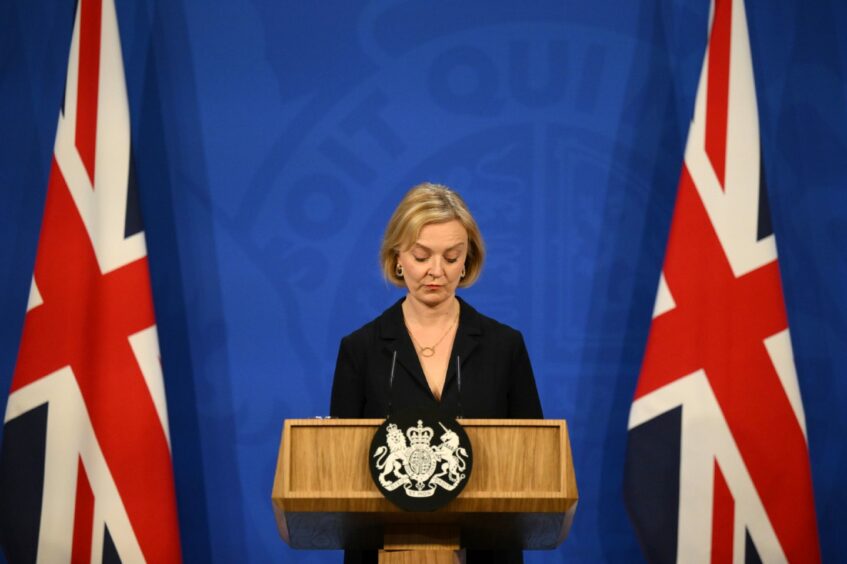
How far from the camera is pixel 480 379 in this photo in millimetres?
2477

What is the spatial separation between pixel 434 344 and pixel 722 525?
1460 mm

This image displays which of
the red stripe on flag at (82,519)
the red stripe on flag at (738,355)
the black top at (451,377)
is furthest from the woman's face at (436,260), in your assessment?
the red stripe on flag at (82,519)

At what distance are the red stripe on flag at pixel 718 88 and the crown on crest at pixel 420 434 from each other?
6.85 feet

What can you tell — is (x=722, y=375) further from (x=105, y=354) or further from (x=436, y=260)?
(x=105, y=354)

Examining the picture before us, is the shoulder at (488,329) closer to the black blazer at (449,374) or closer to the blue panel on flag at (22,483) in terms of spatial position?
the black blazer at (449,374)

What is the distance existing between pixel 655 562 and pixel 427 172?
158 centimetres

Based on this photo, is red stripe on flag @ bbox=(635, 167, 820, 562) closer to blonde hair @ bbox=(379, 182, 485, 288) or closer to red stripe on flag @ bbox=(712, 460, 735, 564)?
red stripe on flag @ bbox=(712, 460, 735, 564)

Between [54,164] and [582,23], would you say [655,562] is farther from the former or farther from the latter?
[54,164]

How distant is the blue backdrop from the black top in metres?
1.38

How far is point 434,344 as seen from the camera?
252 cm

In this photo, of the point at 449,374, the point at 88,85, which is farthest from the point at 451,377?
the point at 88,85

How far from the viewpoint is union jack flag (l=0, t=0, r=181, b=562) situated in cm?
342

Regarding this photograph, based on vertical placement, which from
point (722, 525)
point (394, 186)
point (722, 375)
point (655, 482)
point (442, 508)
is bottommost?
point (722, 525)

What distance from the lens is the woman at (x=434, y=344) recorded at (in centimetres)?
243
